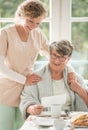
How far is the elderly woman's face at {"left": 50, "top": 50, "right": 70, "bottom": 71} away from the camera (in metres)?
2.59

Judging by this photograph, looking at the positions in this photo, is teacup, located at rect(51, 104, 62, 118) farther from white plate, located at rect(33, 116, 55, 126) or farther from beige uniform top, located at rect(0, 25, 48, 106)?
beige uniform top, located at rect(0, 25, 48, 106)

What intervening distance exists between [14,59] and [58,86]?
0.41 m

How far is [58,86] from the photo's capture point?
2.67 m

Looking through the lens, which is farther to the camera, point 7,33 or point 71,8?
point 71,8

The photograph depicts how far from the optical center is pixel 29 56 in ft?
8.73

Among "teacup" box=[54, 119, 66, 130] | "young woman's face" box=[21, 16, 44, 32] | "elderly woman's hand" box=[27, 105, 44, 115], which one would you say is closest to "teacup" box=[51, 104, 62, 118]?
"elderly woman's hand" box=[27, 105, 44, 115]

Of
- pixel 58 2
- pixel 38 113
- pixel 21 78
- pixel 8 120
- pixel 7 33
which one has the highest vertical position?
pixel 58 2

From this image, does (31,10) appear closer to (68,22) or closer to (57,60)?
(57,60)

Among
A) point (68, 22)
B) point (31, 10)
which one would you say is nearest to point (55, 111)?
point (31, 10)

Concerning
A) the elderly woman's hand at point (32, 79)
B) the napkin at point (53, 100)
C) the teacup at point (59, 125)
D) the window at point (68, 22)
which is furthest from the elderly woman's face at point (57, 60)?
the teacup at point (59, 125)

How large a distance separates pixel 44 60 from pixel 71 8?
55 cm

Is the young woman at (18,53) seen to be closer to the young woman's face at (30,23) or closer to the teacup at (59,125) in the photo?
the young woman's face at (30,23)

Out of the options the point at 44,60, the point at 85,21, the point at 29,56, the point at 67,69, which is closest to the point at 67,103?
the point at 67,69

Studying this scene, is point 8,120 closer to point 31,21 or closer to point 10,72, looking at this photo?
point 10,72
